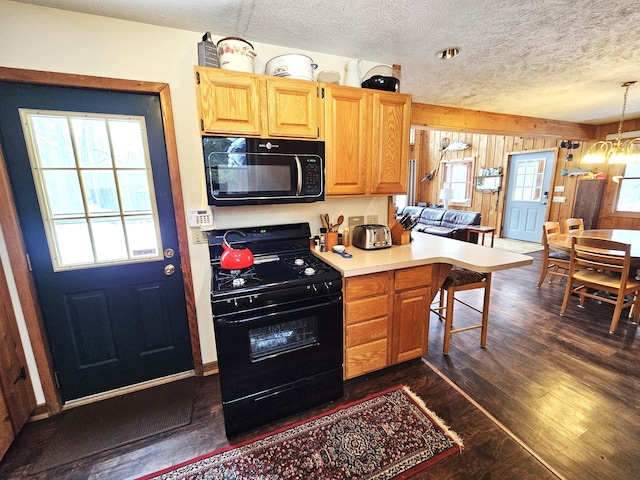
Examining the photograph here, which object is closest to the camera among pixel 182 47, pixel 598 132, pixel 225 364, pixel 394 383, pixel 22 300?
pixel 225 364

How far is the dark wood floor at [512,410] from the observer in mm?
1437

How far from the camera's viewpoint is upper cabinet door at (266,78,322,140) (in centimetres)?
172

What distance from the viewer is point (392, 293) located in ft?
6.36

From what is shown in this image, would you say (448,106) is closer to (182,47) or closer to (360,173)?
(360,173)

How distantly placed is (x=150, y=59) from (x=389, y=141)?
1.70m

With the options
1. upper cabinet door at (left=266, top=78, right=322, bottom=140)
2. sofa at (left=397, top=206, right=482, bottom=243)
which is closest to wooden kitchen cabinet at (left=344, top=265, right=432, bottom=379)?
upper cabinet door at (left=266, top=78, right=322, bottom=140)

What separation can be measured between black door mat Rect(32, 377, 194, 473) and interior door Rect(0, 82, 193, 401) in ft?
0.43

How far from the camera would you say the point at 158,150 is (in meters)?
1.82

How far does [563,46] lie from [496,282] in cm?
294

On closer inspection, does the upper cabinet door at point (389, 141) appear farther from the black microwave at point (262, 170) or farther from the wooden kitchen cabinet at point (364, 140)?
the black microwave at point (262, 170)

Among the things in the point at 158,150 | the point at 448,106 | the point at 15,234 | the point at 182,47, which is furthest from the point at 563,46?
the point at 15,234

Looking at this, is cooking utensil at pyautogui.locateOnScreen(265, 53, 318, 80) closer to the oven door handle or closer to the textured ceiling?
the textured ceiling

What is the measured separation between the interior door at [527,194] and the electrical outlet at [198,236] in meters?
7.16

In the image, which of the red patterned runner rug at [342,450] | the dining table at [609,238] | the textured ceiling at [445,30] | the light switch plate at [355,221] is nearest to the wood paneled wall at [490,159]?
the dining table at [609,238]
